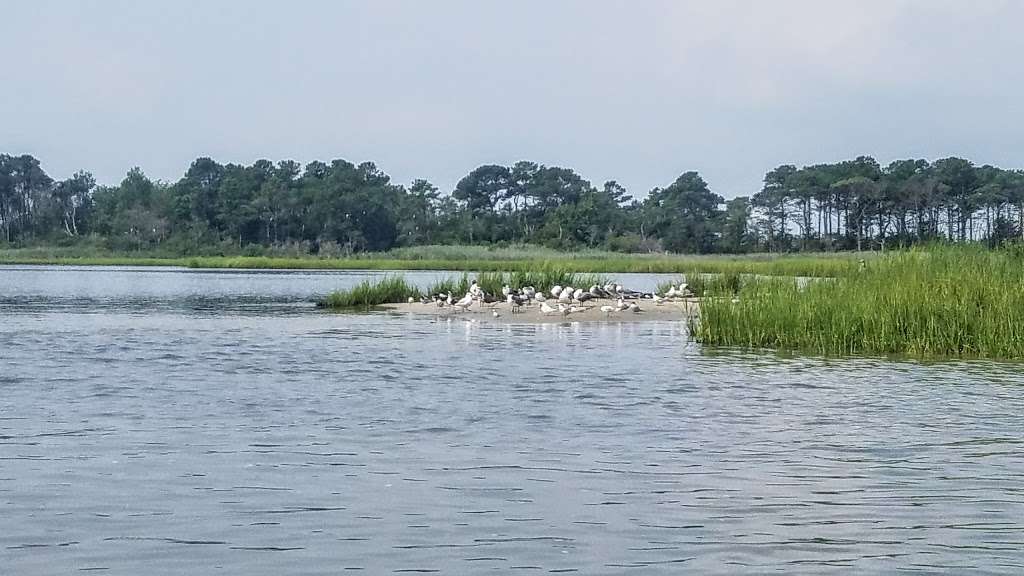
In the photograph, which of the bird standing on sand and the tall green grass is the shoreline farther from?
the tall green grass

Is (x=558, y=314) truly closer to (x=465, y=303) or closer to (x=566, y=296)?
(x=566, y=296)

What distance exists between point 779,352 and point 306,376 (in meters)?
7.76

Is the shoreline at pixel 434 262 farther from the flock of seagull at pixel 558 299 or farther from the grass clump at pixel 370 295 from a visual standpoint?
the grass clump at pixel 370 295

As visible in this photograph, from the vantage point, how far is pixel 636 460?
400 inches

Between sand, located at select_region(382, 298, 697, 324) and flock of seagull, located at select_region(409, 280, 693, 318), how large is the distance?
0.31ft

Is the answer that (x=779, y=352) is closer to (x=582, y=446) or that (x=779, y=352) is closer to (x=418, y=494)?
(x=582, y=446)

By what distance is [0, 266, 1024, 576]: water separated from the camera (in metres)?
7.35

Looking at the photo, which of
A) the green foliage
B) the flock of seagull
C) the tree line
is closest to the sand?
the flock of seagull

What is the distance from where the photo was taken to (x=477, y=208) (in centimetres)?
11581

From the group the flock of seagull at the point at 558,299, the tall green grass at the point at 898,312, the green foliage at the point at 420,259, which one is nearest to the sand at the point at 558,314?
the flock of seagull at the point at 558,299

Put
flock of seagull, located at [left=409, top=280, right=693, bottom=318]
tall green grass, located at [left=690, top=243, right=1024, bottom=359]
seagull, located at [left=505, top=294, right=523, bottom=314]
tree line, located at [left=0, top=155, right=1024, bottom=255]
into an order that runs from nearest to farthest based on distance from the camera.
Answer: tall green grass, located at [left=690, top=243, right=1024, bottom=359], flock of seagull, located at [left=409, top=280, right=693, bottom=318], seagull, located at [left=505, top=294, right=523, bottom=314], tree line, located at [left=0, top=155, right=1024, bottom=255]

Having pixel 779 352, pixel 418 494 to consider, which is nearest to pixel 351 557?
pixel 418 494

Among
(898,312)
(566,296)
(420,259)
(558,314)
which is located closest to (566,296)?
(566,296)

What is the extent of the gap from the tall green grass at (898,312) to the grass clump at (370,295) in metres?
16.1
